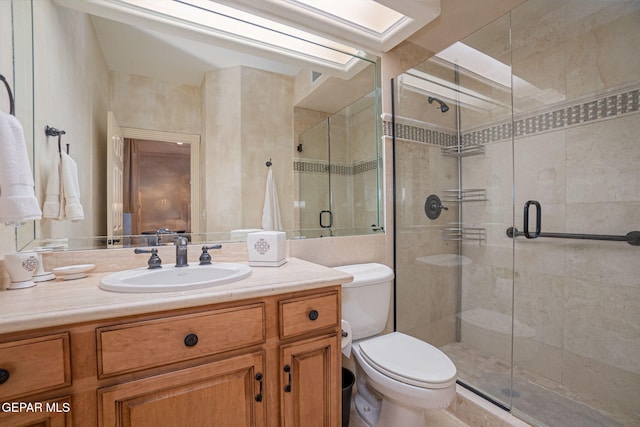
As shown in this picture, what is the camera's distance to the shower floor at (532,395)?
1.43m

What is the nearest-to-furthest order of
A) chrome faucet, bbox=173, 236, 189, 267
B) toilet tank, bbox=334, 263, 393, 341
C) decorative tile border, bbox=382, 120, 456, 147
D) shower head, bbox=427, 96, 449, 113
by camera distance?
chrome faucet, bbox=173, 236, 189, 267 < toilet tank, bbox=334, 263, 393, 341 < decorative tile border, bbox=382, 120, 456, 147 < shower head, bbox=427, 96, 449, 113

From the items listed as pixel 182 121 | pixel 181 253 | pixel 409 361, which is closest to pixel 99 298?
pixel 181 253

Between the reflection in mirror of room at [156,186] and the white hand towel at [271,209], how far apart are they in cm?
38

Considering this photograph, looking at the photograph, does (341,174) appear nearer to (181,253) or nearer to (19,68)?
(181,253)

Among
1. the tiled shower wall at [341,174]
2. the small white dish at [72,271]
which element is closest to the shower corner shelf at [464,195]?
the tiled shower wall at [341,174]

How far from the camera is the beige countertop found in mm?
701

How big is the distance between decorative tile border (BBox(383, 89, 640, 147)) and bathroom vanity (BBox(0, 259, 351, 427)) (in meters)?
1.39

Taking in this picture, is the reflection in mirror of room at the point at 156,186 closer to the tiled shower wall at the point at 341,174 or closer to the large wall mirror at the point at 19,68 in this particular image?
the large wall mirror at the point at 19,68

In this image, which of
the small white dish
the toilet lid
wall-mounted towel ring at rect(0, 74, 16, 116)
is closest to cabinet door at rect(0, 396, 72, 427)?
A: the small white dish

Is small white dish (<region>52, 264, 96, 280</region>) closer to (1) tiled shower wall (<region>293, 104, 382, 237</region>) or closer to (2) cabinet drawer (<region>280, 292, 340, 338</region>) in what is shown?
(2) cabinet drawer (<region>280, 292, 340, 338</region>)

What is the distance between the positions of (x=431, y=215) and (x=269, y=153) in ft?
4.07

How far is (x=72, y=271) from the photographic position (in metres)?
1.06

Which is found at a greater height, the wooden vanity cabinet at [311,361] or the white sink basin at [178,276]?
the white sink basin at [178,276]

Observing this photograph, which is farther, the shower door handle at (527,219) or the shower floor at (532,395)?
the shower door handle at (527,219)
